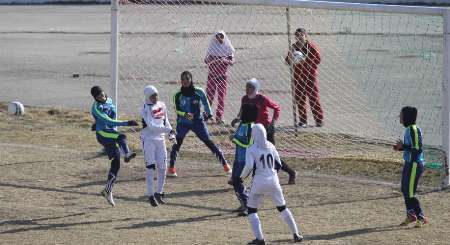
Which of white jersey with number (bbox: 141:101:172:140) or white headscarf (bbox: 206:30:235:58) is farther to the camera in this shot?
white headscarf (bbox: 206:30:235:58)

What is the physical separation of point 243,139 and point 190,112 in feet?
9.84

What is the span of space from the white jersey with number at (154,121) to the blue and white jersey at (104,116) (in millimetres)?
401

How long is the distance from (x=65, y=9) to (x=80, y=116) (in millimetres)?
28267

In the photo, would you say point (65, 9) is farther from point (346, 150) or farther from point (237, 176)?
point (237, 176)

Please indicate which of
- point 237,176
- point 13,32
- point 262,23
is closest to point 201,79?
point 262,23

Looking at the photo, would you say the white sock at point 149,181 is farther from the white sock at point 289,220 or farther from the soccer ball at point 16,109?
the soccer ball at point 16,109

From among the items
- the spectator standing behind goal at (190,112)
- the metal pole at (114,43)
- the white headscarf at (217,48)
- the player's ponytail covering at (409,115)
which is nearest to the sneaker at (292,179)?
the spectator standing behind goal at (190,112)

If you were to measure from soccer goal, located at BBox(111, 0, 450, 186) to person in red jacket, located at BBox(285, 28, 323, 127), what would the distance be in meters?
0.13

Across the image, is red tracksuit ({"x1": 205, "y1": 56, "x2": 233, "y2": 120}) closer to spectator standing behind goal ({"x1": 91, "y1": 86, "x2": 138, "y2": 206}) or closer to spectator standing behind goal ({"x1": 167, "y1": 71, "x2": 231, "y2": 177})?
spectator standing behind goal ({"x1": 167, "y1": 71, "x2": 231, "y2": 177})

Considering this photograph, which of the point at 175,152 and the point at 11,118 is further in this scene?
the point at 11,118

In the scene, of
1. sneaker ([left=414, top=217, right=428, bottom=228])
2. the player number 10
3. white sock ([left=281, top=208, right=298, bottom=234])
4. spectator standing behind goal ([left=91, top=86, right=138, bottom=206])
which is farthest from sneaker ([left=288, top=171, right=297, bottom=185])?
the player number 10

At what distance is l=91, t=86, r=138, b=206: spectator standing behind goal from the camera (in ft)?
50.8

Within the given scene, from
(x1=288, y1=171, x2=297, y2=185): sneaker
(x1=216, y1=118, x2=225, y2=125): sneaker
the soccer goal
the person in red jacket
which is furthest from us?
(x1=216, y1=118, x2=225, y2=125): sneaker

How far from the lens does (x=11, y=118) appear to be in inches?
920
